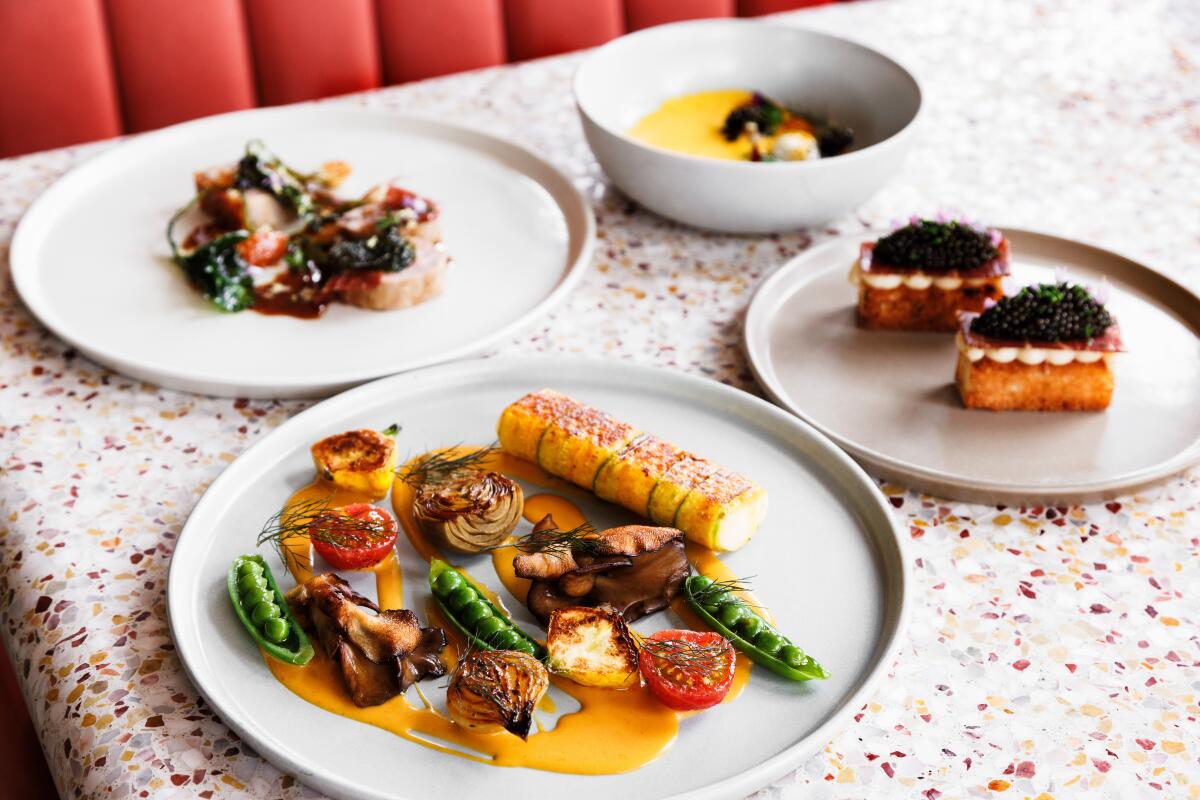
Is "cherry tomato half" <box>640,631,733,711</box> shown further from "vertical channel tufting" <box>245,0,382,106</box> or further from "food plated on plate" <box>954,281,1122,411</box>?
"vertical channel tufting" <box>245,0,382,106</box>

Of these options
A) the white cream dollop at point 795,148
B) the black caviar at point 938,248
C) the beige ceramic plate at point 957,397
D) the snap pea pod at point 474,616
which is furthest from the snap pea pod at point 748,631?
the white cream dollop at point 795,148

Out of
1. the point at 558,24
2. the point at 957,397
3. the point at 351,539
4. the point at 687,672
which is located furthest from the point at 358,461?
the point at 558,24

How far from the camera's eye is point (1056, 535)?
1.25 m

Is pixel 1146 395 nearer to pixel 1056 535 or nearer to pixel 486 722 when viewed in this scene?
pixel 1056 535

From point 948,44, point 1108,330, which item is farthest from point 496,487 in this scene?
point 948,44

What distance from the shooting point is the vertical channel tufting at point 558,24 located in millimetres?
2725

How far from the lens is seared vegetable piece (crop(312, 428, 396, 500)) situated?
1.25 m

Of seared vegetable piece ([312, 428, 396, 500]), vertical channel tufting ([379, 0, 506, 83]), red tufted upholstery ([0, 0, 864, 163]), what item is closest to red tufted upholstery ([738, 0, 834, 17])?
red tufted upholstery ([0, 0, 864, 163])

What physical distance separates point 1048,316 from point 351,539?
0.88m

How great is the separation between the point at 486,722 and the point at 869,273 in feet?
2.79

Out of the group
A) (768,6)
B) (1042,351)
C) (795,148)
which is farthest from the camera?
(768,6)

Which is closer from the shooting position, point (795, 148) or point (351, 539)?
point (351, 539)

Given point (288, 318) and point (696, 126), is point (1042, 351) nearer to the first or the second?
point (696, 126)

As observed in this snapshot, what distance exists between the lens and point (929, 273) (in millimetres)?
1521
